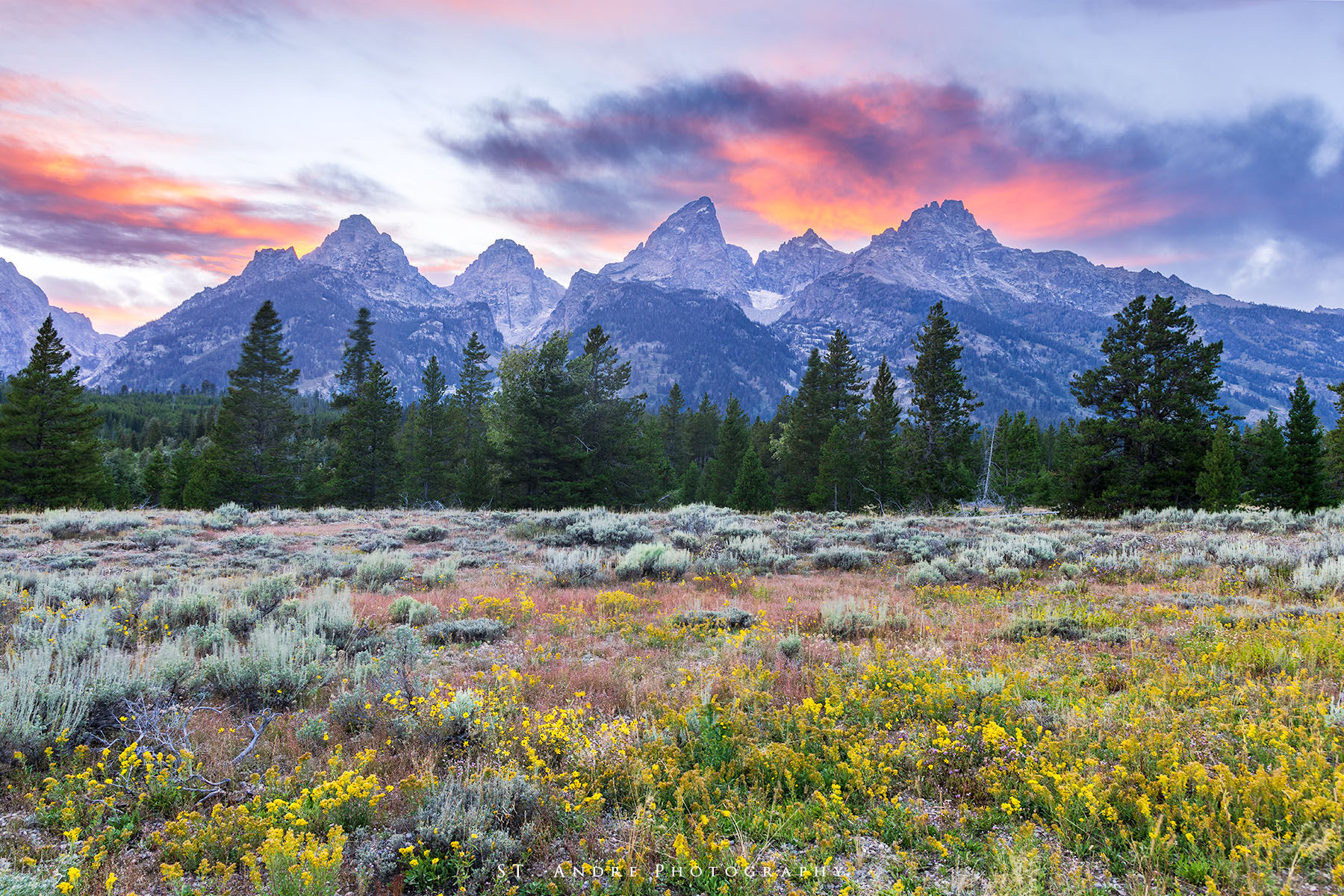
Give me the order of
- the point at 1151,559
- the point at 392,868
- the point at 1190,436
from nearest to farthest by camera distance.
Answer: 1. the point at 392,868
2. the point at 1151,559
3. the point at 1190,436

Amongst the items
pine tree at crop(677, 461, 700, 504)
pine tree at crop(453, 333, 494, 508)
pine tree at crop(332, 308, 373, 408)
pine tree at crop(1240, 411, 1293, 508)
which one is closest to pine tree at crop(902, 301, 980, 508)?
pine tree at crop(1240, 411, 1293, 508)

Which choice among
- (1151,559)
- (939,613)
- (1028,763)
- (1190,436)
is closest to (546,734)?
(1028,763)

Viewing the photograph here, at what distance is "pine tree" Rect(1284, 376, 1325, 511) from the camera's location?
113 ft

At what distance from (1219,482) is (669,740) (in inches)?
1260

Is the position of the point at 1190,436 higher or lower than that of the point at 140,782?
higher

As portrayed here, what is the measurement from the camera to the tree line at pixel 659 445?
27922mm

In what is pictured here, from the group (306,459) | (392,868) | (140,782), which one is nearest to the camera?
(392,868)

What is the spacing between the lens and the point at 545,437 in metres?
30.9

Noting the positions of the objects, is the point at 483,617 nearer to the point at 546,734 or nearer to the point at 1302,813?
the point at 546,734

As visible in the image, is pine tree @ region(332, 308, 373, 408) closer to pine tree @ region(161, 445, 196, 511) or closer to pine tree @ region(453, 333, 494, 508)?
pine tree @ region(453, 333, 494, 508)

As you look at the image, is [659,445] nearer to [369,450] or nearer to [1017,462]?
[369,450]

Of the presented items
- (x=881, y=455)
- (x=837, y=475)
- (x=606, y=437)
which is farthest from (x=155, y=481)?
(x=881, y=455)

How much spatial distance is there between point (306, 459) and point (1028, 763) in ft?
172

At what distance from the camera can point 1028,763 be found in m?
4.03
